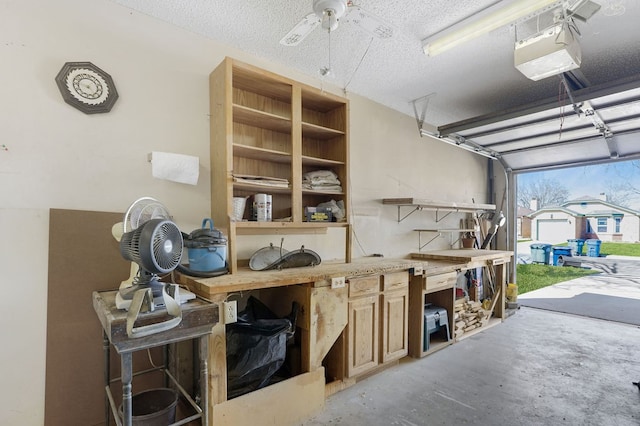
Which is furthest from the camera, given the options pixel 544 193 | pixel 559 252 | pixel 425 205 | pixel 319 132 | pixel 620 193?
pixel 559 252

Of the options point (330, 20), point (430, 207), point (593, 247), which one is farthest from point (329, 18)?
point (593, 247)

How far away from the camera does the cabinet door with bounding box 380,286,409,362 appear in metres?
2.78

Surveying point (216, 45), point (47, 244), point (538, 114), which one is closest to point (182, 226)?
→ point (47, 244)

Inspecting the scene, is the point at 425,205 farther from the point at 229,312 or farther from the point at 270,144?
the point at 229,312

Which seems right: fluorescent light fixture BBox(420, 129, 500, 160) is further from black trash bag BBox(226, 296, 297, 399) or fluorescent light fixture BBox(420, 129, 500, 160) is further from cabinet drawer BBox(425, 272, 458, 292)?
black trash bag BBox(226, 296, 297, 399)

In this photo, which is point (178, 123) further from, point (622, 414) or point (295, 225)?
point (622, 414)

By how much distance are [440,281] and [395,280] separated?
78 cm

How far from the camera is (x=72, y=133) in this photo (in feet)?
6.44

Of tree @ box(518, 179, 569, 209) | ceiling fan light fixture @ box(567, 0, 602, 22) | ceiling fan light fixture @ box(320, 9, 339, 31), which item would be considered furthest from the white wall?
tree @ box(518, 179, 569, 209)

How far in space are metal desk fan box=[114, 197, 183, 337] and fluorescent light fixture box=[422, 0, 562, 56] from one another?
227 centimetres

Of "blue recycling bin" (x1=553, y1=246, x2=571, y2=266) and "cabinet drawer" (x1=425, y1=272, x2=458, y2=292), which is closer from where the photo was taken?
"cabinet drawer" (x1=425, y1=272, x2=458, y2=292)

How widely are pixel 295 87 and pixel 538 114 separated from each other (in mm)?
2681

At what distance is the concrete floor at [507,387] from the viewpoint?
2158 mm

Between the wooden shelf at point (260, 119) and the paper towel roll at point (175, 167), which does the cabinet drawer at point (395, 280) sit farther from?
the paper towel roll at point (175, 167)
